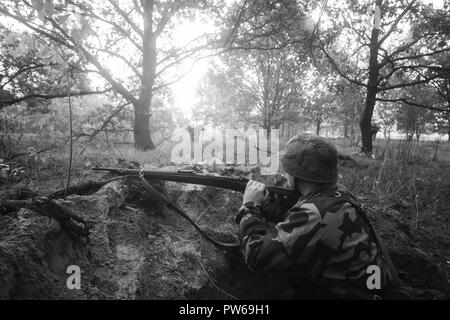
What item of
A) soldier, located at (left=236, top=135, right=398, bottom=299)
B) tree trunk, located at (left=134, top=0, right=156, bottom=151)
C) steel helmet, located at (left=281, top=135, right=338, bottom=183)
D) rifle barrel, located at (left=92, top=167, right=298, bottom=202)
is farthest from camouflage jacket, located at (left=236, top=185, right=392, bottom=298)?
tree trunk, located at (left=134, top=0, right=156, bottom=151)

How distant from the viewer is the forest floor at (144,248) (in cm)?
185

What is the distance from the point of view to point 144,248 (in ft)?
8.09

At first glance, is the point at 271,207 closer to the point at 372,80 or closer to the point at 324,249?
the point at 324,249

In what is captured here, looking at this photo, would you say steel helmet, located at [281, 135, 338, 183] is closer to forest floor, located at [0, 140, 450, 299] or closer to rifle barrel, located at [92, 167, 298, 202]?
rifle barrel, located at [92, 167, 298, 202]

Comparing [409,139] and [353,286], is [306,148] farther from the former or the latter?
[409,139]

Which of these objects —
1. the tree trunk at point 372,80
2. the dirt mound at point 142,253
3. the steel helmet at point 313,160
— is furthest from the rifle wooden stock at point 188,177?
the tree trunk at point 372,80

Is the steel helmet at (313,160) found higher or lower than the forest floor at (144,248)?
higher

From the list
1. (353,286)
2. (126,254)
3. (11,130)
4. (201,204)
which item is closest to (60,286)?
(126,254)

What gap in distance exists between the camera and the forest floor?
1.85 meters

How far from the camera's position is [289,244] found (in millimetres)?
2102

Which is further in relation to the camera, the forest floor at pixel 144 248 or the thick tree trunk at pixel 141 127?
the thick tree trunk at pixel 141 127

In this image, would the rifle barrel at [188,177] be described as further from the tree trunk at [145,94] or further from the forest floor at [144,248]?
the tree trunk at [145,94]

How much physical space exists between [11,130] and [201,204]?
6.20 metres

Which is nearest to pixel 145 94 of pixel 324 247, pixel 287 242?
pixel 287 242
